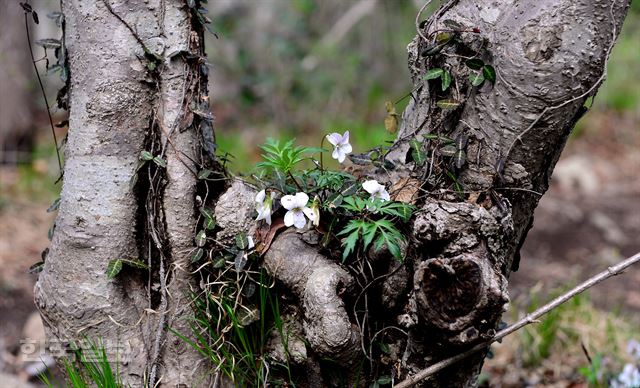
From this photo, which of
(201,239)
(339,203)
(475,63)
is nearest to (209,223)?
(201,239)

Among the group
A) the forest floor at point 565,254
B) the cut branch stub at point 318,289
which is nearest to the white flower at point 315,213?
the cut branch stub at point 318,289

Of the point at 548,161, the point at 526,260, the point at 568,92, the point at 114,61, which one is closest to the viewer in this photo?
the point at 568,92

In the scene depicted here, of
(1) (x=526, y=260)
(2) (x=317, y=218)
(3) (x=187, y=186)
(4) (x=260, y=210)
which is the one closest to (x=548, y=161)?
(2) (x=317, y=218)

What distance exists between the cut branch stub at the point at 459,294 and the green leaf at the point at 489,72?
0.47 meters

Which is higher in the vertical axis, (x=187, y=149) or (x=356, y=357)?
(x=187, y=149)

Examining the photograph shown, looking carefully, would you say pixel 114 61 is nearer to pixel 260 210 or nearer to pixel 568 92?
pixel 260 210

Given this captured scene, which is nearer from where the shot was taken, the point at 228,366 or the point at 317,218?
the point at 317,218

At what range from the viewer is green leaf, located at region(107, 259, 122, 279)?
6.55 feet

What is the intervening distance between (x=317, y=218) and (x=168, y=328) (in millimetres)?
586

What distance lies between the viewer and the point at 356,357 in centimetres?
188

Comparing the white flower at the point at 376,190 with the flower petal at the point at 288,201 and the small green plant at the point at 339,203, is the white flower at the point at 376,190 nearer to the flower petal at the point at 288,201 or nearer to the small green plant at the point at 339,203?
the small green plant at the point at 339,203

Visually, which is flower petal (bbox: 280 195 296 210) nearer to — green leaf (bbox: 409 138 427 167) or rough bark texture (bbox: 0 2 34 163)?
green leaf (bbox: 409 138 427 167)

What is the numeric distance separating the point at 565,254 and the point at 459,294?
4.13 meters

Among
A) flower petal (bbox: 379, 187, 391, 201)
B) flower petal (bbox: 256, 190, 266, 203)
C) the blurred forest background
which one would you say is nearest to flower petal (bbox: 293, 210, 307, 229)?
flower petal (bbox: 256, 190, 266, 203)
